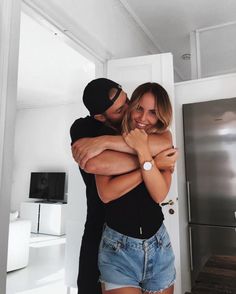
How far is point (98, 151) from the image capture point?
3.77 feet

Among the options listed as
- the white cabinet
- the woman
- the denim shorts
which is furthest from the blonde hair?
the white cabinet

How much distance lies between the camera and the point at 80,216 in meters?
2.16

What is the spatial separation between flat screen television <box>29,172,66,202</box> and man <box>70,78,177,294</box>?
427 centimetres

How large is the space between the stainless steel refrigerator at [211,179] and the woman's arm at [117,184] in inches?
55.1

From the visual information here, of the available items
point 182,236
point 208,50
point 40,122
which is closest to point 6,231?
point 182,236

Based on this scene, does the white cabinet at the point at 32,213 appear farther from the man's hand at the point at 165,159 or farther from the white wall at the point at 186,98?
the man's hand at the point at 165,159

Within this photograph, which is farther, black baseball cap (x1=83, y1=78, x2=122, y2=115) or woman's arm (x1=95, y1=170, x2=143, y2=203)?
black baseball cap (x1=83, y1=78, x2=122, y2=115)

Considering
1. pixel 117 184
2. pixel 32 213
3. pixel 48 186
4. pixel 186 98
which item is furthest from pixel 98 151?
pixel 32 213

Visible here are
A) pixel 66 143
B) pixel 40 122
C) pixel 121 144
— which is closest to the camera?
pixel 121 144

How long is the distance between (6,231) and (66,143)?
4.43m

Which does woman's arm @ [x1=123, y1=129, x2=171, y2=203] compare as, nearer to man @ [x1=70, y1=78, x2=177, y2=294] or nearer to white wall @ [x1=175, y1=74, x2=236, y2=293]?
man @ [x1=70, y1=78, x2=177, y2=294]

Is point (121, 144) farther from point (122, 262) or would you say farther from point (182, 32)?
point (182, 32)

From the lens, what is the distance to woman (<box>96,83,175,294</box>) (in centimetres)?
100

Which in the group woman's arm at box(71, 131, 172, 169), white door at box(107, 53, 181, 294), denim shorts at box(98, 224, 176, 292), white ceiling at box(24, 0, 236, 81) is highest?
white ceiling at box(24, 0, 236, 81)
